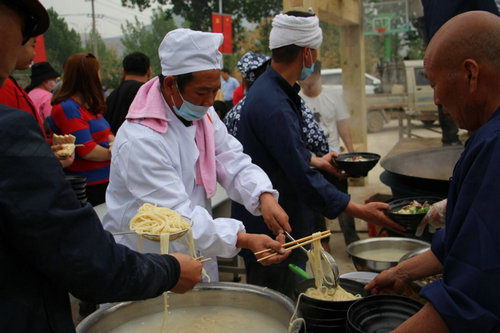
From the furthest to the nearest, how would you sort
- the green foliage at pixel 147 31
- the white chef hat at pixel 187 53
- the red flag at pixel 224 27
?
the green foliage at pixel 147 31, the red flag at pixel 224 27, the white chef hat at pixel 187 53

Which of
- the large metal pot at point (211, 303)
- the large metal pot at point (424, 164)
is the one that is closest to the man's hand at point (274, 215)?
the large metal pot at point (211, 303)

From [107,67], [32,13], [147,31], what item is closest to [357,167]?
[32,13]

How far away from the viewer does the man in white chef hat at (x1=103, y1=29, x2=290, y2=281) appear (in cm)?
209

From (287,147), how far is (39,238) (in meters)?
1.91

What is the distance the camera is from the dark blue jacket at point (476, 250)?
1259mm

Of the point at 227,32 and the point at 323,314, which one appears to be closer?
the point at 323,314

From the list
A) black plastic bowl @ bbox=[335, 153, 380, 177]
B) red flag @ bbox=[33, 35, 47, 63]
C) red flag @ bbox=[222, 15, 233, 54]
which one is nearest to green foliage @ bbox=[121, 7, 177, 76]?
red flag @ bbox=[222, 15, 233, 54]

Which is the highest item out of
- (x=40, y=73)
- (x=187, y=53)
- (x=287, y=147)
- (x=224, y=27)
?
(x=224, y=27)

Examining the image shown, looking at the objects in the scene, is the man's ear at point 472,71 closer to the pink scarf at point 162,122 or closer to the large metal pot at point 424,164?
the pink scarf at point 162,122

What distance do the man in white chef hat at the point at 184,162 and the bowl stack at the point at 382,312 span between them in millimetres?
446

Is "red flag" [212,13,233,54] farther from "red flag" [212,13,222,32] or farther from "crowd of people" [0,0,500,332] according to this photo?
"crowd of people" [0,0,500,332]

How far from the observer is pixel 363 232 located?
6.27 metres

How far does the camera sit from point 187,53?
2.25 meters

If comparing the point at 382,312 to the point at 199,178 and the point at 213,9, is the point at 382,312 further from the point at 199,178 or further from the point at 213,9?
the point at 213,9
